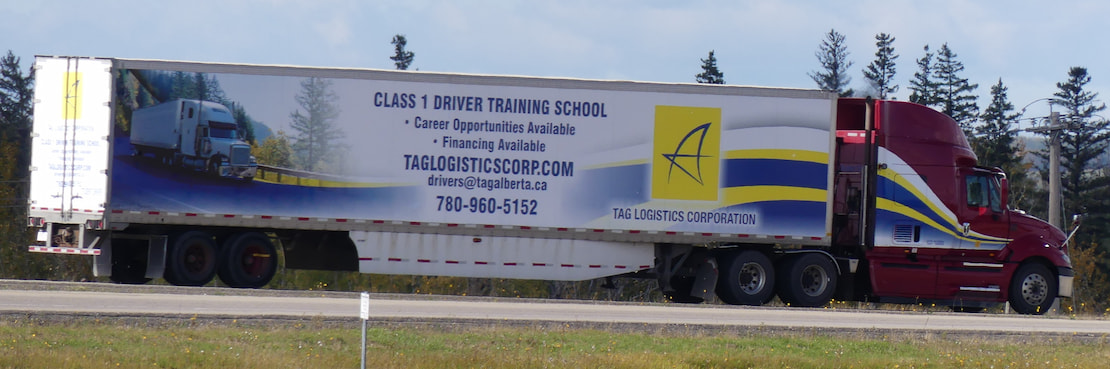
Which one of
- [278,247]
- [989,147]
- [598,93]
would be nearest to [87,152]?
[278,247]

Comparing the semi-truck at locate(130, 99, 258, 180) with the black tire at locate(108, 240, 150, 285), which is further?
the black tire at locate(108, 240, 150, 285)

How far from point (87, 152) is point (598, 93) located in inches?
321

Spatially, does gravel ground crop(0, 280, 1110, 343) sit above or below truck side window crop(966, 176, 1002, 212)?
below

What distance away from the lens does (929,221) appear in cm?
2070

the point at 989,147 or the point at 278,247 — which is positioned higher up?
the point at 989,147

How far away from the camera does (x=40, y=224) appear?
63.8 feet

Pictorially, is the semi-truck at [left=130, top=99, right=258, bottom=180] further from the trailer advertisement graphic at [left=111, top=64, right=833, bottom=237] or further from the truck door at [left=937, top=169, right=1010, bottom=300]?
the truck door at [left=937, top=169, right=1010, bottom=300]

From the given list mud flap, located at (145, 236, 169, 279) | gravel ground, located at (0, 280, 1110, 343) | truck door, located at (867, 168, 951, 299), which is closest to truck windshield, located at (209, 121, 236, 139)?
mud flap, located at (145, 236, 169, 279)

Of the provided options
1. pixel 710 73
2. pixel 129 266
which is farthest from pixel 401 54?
pixel 129 266

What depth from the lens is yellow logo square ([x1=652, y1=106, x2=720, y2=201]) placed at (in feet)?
66.0

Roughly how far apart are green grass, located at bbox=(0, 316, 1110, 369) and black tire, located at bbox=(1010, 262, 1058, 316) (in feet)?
15.5

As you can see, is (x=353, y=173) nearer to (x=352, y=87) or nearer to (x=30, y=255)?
(x=352, y=87)

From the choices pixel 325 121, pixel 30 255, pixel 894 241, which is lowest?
pixel 30 255

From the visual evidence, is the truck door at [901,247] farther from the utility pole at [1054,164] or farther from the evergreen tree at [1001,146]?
the evergreen tree at [1001,146]
